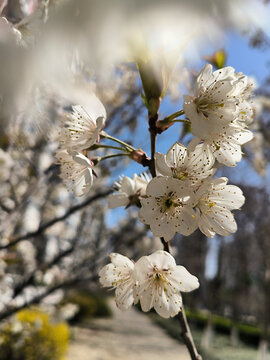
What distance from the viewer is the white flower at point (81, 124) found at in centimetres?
62

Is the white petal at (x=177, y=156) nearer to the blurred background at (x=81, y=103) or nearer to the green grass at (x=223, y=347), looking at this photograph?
the blurred background at (x=81, y=103)

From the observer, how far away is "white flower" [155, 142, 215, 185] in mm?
558

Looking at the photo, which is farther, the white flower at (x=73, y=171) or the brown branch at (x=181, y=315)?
the white flower at (x=73, y=171)

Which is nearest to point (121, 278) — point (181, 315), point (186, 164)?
point (181, 315)

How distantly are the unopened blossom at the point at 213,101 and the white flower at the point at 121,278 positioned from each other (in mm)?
280

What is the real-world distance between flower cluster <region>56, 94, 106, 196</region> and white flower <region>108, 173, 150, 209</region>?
0.33 feet

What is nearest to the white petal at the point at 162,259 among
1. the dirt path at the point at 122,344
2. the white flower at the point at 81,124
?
the white flower at the point at 81,124

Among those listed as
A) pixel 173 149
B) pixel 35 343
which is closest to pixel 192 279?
pixel 173 149

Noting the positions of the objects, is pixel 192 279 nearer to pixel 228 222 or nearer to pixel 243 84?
pixel 228 222

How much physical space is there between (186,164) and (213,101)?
0.39 ft

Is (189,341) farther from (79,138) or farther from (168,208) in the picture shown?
(79,138)

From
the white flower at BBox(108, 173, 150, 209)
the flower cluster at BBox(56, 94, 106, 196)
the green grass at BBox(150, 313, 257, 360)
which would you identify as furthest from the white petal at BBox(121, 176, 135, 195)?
the green grass at BBox(150, 313, 257, 360)

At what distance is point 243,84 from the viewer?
574 mm

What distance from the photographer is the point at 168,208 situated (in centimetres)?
58
